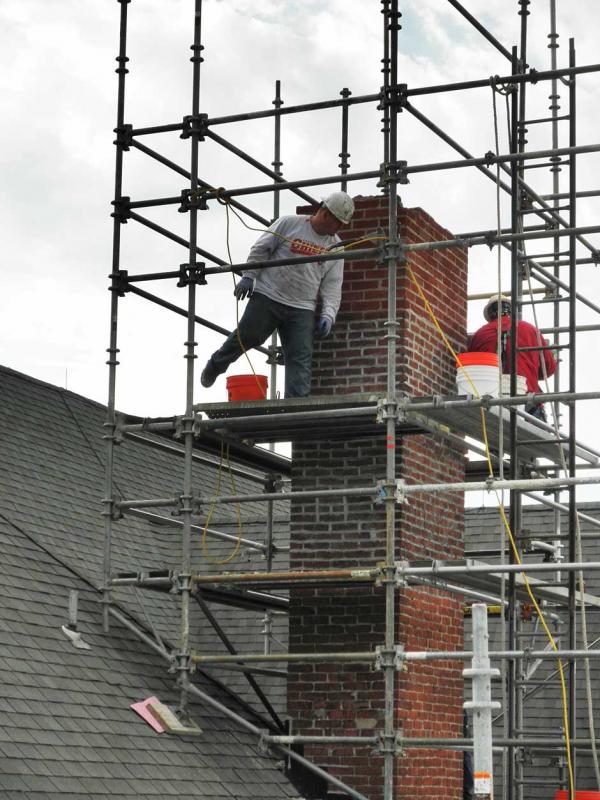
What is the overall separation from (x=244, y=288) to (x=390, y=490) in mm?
2198

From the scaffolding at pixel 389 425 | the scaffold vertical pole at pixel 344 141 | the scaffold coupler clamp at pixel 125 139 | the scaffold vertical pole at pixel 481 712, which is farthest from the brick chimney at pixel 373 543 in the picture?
the scaffold vertical pole at pixel 481 712

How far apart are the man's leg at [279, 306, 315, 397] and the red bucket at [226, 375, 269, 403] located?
0.84 ft

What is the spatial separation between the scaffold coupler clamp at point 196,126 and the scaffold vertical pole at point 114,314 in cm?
62

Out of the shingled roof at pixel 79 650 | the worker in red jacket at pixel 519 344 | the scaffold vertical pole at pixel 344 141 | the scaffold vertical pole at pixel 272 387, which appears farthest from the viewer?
the scaffold vertical pole at pixel 344 141

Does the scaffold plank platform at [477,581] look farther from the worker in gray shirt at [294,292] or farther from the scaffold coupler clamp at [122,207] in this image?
the scaffold coupler clamp at [122,207]

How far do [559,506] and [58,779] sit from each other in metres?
4.86

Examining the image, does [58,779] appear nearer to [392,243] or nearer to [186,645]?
[186,645]

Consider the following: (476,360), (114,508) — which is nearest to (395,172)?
(476,360)

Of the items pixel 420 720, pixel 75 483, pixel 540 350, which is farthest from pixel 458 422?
pixel 75 483

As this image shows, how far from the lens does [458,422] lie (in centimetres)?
1271

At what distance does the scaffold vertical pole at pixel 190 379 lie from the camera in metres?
12.4

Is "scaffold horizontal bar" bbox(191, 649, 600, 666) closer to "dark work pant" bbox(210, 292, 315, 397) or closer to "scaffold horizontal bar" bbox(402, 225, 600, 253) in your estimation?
"dark work pant" bbox(210, 292, 315, 397)

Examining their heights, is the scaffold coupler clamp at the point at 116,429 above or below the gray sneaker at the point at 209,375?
below

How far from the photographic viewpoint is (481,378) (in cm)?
1262
